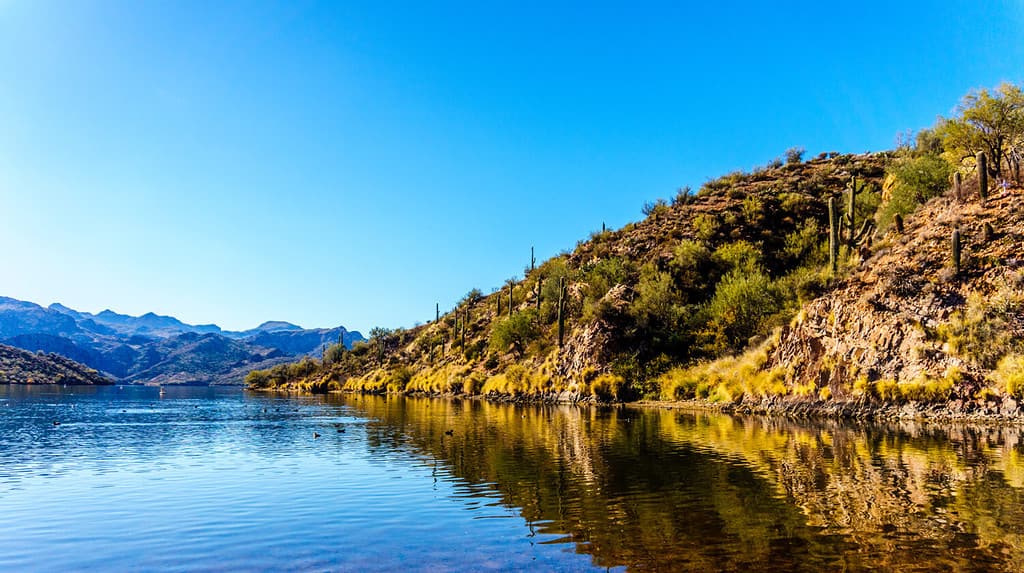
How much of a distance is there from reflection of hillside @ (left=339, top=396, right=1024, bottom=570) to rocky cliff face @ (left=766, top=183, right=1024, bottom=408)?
6.62m

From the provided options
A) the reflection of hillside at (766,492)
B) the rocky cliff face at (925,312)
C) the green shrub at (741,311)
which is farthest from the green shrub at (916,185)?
the reflection of hillside at (766,492)

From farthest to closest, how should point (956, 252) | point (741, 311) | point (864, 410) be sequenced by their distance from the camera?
point (741, 311), point (956, 252), point (864, 410)

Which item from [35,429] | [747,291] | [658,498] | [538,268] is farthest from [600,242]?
[658,498]

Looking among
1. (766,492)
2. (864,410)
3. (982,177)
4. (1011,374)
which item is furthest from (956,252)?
(766,492)

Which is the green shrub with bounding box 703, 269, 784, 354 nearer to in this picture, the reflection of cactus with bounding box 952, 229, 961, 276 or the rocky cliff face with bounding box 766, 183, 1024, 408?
the rocky cliff face with bounding box 766, 183, 1024, 408

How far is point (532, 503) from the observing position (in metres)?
15.8

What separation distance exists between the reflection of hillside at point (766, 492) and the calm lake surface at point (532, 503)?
0.24ft

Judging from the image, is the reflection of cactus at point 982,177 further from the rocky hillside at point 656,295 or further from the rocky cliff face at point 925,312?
the rocky hillside at point 656,295

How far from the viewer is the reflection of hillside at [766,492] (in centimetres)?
1113

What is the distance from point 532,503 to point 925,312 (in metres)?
33.7

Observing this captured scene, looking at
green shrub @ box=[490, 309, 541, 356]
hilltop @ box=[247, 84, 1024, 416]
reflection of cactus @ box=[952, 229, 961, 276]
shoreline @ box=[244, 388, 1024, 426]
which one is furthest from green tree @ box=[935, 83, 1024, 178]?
green shrub @ box=[490, 309, 541, 356]

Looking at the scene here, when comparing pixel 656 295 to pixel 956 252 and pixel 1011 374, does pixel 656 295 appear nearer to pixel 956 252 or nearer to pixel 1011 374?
pixel 956 252

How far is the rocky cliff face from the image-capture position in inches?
1353

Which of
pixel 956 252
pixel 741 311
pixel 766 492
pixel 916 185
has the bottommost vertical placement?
pixel 766 492
